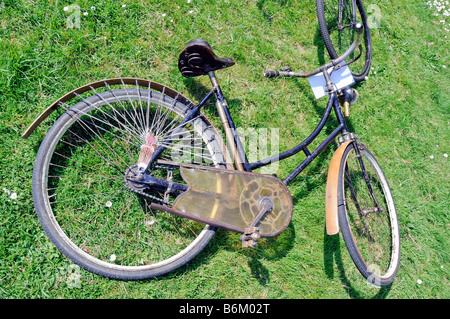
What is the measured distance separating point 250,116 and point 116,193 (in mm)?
→ 1732

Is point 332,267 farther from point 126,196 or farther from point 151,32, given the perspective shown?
point 151,32

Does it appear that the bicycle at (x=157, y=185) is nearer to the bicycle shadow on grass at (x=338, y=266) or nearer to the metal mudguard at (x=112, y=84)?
the metal mudguard at (x=112, y=84)

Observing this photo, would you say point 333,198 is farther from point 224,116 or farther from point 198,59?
point 198,59

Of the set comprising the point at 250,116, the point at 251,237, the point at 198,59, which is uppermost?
the point at 198,59

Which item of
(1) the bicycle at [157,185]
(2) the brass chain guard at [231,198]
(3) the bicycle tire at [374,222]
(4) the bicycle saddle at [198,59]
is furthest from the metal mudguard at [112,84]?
(3) the bicycle tire at [374,222]

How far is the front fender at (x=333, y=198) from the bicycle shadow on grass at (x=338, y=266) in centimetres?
81

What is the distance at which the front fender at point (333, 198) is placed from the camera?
2.82 metres

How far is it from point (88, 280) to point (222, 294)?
1.28 m

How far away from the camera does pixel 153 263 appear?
3.12 meters

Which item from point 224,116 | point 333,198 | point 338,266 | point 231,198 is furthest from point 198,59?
point 338,266

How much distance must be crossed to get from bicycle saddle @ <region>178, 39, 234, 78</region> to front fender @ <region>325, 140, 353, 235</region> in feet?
4.52

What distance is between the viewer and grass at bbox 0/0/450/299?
302cm

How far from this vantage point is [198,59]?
2863 millimetres
